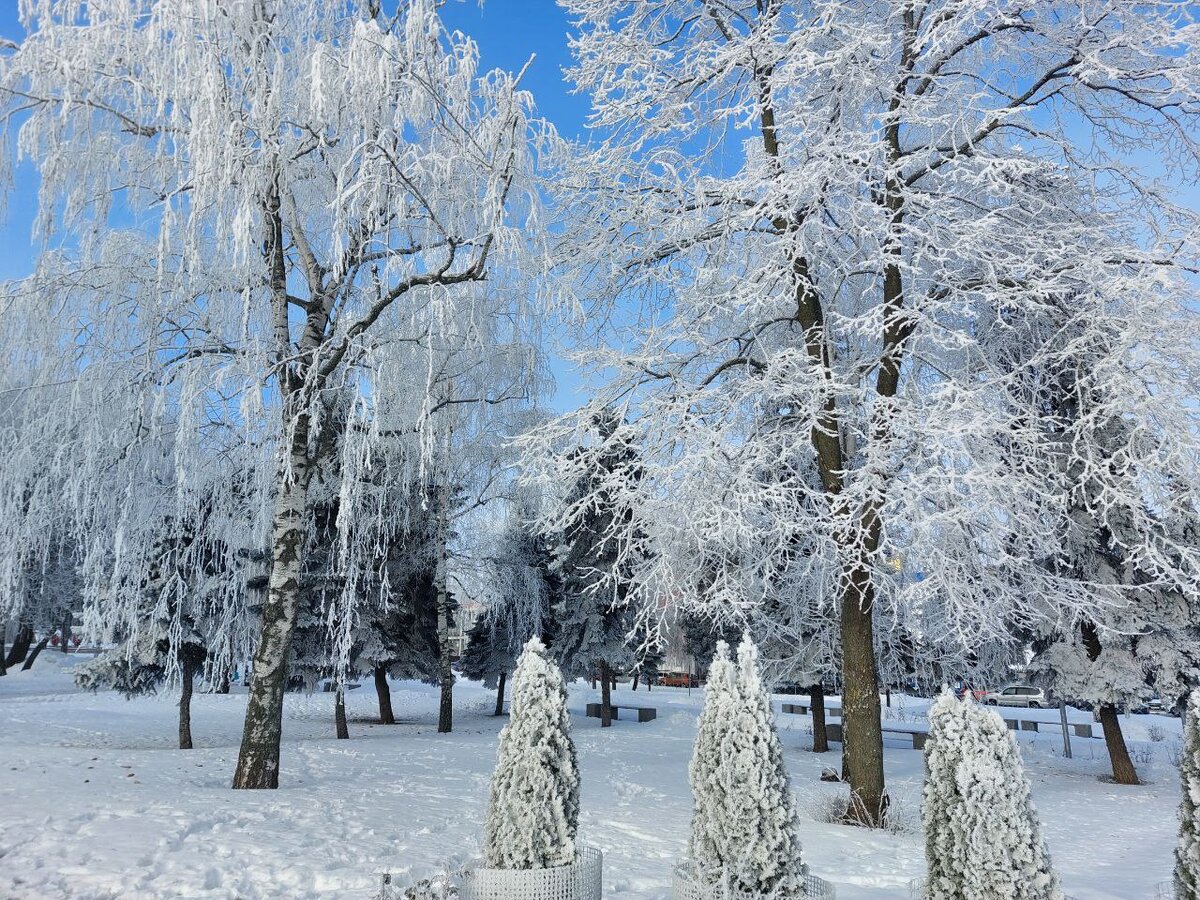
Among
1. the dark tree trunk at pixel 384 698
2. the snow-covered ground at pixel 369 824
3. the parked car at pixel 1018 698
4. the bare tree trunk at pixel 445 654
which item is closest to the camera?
the snow-covered ground at pixel 369 824

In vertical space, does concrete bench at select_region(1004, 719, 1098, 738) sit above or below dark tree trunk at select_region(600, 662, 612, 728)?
below

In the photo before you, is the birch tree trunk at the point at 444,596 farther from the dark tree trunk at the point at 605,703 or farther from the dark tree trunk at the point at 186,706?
the dark tree trunk at the point at 605,703

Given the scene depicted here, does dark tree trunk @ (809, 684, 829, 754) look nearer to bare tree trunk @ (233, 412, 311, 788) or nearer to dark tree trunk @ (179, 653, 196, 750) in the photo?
dark tree trunk @ (179, 653, 196, 750)

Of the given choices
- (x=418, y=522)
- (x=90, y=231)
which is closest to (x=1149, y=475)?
(x=90, y=231)

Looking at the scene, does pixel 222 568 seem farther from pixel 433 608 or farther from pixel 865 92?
pixel 865 92

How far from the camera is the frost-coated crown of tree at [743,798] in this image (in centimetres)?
448

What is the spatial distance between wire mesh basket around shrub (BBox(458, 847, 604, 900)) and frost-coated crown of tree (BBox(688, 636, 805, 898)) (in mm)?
690

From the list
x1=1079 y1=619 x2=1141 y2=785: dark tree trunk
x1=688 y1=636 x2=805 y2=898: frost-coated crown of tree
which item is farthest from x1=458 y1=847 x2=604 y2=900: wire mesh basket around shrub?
x1=1079 y1=619 x2=1141 y2=785: dark tree trunk

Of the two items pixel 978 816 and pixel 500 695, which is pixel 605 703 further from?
pixel 978 816

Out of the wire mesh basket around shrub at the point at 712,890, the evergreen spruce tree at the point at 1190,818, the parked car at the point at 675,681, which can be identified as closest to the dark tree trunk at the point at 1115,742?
the evergreen spruce tree at the point at 1190,818

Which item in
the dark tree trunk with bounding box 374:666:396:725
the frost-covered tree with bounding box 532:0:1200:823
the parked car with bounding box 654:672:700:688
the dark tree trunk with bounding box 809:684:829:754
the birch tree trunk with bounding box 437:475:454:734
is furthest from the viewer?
the parked car with bounding box 654:672:700:688

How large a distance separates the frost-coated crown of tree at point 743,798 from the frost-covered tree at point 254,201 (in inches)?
166

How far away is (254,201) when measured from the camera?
812 centimetres

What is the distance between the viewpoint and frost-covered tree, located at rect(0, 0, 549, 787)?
7734 millimetres
